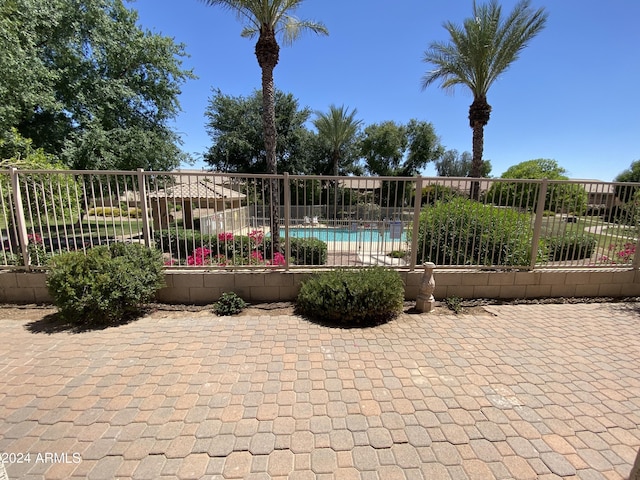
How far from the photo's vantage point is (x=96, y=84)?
11.4 m

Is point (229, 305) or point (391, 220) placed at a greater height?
point (391, 220)

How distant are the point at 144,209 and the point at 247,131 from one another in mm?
18888

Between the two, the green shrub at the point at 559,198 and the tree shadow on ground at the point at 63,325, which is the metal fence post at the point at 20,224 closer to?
the tree shadow on ground at the point at 63,325

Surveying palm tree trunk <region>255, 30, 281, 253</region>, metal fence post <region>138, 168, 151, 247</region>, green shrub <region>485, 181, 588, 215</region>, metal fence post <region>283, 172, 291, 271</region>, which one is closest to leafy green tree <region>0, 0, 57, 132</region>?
palm tree trunk <region>255, 30, 281, 253</region>

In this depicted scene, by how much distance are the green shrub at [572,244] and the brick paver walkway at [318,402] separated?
162 cm

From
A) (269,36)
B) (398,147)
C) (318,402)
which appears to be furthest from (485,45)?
(398,147)

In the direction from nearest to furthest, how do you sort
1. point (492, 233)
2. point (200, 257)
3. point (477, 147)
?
point (200, 257) → point (492, 233) → point (477, 147)

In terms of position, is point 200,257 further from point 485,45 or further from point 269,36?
point 485,45

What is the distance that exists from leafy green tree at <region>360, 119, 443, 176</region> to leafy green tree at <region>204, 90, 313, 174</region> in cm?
1009

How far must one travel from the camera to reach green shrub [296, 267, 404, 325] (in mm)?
4141

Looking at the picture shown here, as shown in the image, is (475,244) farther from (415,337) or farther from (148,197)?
(148,197)

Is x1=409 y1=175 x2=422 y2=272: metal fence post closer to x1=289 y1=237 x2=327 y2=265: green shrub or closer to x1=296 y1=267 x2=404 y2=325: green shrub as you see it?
x1=296 y1=267 x2=404 y2=325: green shrub

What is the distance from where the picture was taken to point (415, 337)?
387 centimetres

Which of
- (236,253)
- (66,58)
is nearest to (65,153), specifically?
(66,58)
